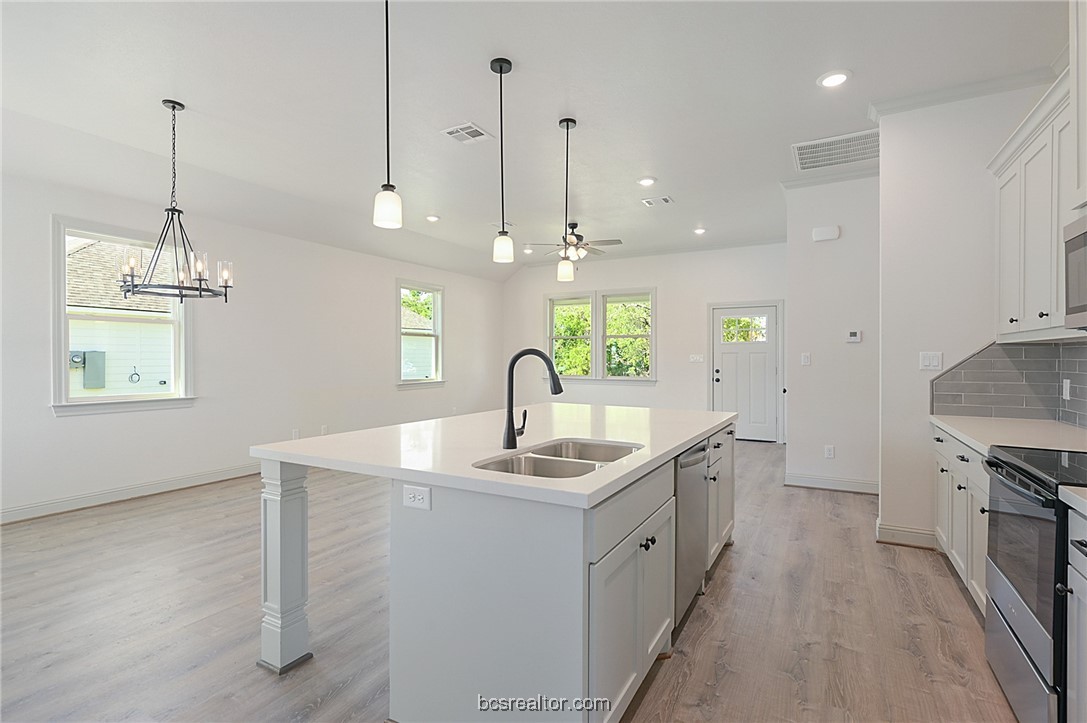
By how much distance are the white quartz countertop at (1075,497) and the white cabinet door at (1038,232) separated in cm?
134

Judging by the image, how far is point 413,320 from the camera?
25.3ft

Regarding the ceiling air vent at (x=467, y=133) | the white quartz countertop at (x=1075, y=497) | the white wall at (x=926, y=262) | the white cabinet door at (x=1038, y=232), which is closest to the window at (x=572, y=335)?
the ceiling air vent at (x=467, y=133)

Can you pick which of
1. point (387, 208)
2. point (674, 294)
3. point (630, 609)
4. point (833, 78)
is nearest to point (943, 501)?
point (630, 609)

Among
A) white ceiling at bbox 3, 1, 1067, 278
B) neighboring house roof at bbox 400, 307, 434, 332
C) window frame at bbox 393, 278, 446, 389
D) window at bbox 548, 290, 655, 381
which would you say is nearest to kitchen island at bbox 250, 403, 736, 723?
white ceiling at bbox 3, 1, 1067, 278

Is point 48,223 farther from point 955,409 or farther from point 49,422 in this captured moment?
point 955,409

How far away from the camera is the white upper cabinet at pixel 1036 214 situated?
7.17 feet

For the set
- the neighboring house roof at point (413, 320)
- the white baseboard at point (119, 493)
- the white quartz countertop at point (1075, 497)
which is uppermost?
the neighboring house roof at point (413, 320)

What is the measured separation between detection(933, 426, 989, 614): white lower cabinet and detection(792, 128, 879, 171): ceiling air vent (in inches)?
84.9

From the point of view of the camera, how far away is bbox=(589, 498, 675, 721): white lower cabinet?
Answer: 4.83 ft

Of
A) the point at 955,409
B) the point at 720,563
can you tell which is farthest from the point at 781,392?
the point at 720,563

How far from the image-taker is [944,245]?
3242mm

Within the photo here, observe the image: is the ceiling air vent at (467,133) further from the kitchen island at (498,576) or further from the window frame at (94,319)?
the window frame at (94,319)

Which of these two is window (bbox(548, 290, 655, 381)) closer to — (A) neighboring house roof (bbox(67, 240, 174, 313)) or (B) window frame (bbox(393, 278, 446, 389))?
(B) window frame (bbox(393, 278, 446, 389))

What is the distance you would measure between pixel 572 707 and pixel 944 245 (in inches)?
135
